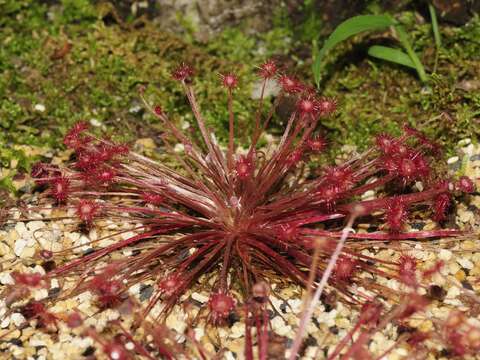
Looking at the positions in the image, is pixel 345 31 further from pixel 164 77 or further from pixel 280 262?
pixel 280 262

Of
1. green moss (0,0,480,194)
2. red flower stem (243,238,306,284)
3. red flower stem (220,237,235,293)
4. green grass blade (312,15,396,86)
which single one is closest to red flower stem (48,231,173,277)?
red flower stem (220,237,235,293)

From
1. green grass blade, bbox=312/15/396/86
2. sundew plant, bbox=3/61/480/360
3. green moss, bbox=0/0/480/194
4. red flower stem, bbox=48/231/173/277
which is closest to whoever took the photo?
sundew plant, bbox=3/61/480/360

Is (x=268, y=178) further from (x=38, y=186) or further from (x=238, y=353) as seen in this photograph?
(x=38, y=186)

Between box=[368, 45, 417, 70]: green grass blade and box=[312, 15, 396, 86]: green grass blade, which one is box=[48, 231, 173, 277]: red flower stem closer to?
box=[312, 15, 396, 86]: green grass blade

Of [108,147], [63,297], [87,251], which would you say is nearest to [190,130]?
[108,147]

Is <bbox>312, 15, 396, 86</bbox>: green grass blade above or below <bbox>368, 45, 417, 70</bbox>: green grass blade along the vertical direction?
above

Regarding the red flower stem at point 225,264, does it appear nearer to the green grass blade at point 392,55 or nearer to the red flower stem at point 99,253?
the red flower stem at point 99,253
